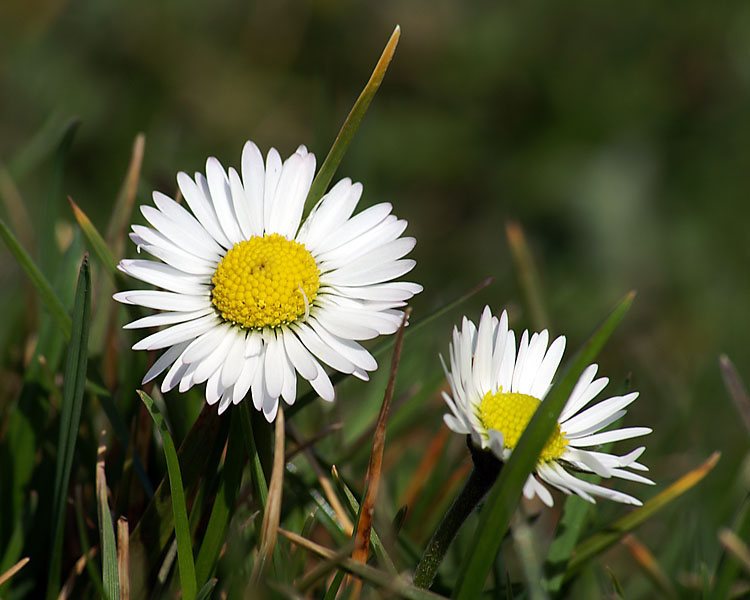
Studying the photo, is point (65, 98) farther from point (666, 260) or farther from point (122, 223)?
point (666, 260)

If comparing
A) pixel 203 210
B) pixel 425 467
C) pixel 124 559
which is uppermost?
pixel 203 210

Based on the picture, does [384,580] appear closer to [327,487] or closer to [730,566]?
[327,487]

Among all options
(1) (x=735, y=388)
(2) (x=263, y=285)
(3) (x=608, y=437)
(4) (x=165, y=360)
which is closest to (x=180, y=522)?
(4) (x=165, y=360)

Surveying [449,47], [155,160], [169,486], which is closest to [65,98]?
[155,160]

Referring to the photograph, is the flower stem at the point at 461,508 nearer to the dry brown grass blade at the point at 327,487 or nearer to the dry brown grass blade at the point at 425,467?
the dry brown grass blade at the point at 327,487

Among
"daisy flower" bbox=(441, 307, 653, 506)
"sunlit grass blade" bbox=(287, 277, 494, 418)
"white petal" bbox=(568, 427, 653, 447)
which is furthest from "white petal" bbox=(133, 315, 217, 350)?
"white petal" bbox=(568, 427, 653, 447)
